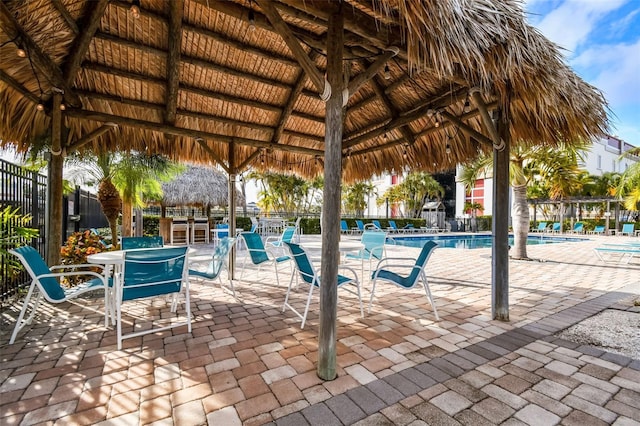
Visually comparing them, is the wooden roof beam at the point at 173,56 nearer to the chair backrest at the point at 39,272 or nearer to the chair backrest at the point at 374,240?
the chair backrest at the point at 39,272

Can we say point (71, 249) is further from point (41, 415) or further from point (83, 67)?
point (41, 415)

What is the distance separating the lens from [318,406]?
1853mm

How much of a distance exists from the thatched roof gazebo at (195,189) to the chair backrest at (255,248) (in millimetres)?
8051

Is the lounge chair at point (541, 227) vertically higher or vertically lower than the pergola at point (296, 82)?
lower

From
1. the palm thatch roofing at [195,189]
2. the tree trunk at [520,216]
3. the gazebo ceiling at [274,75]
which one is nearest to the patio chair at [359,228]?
the palm thatch roofing at [195,189]

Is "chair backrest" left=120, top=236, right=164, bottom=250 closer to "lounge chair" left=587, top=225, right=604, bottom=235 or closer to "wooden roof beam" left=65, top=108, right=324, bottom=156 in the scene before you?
"wooden roof beam" left=65, top=108, right=324, bottom=156

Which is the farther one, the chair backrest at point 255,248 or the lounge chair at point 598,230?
the lounge chair at point 598,230

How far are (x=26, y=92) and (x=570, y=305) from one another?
7331mm

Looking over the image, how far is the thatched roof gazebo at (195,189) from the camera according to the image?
1222 centimetres

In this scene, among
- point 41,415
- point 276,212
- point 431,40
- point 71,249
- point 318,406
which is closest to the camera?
point 41,415

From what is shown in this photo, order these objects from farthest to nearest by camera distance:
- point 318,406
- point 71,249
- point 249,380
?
1. point 71,249
2. point 249,380
3. point 318,406

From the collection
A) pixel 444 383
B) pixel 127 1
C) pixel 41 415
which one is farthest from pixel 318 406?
pixel 127 1

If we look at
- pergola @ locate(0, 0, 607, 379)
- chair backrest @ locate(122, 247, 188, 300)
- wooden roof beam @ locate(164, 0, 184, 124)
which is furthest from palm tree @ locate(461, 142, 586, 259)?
chair backrest @ locate(122, 247, 188, 300)

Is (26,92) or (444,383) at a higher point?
(26,92)
